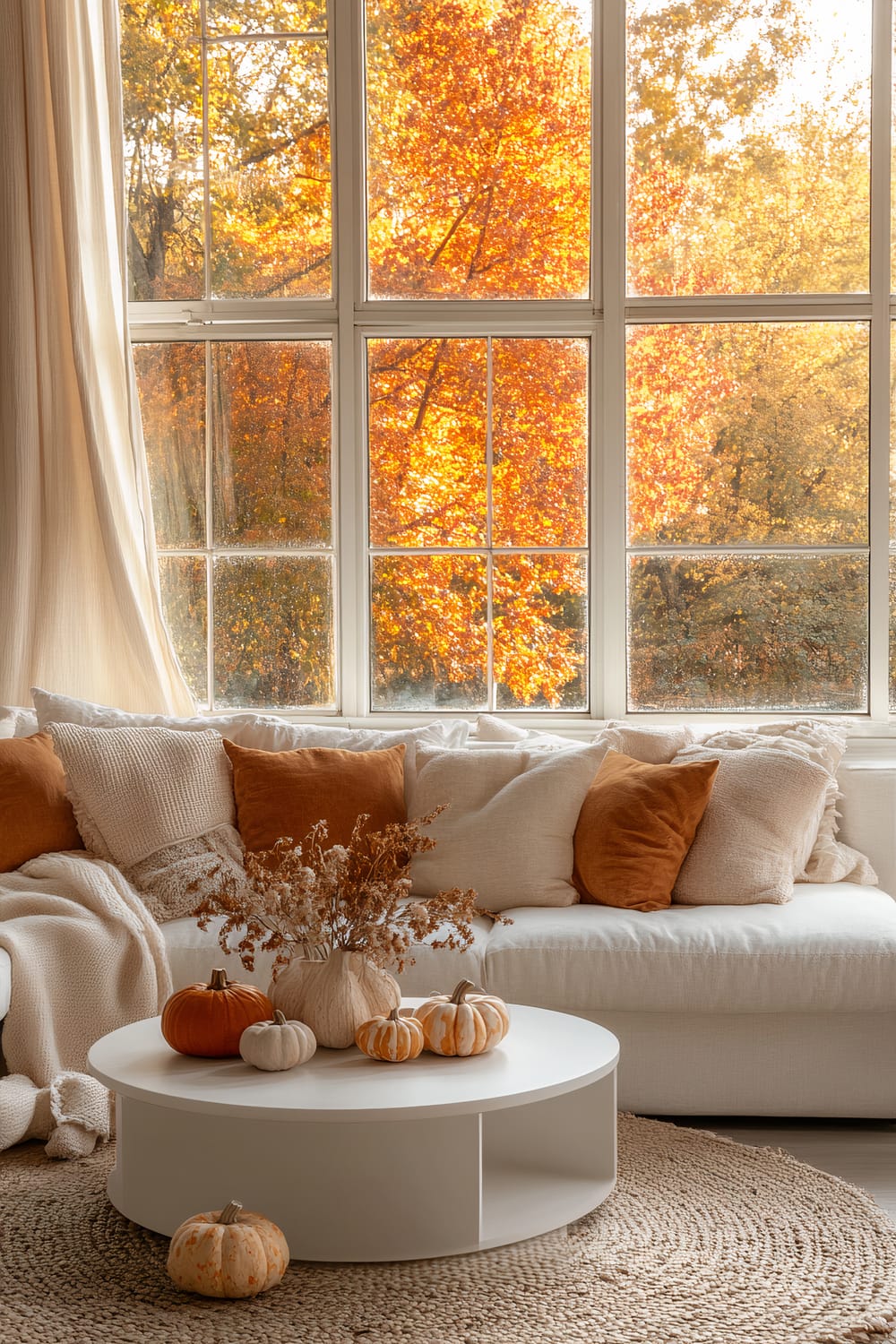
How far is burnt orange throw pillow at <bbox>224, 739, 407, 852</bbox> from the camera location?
3400mm

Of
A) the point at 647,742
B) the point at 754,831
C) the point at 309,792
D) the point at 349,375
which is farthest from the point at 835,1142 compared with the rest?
the point at 349,375

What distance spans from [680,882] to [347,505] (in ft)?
5.72

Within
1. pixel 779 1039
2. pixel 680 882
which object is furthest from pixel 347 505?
pixel 779 1039

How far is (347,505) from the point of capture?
4.30m

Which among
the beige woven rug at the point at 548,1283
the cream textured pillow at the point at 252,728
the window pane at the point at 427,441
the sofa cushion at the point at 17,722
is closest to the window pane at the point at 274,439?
the window pane at the point at 427,441

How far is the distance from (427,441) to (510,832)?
5.07 feet

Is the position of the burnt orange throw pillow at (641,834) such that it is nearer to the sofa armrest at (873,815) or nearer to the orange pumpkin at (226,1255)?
the sofa armrest at (873,815)

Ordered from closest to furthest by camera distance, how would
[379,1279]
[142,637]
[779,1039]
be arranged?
1. [379,1279]
2. [779,1039]
3. [142,637]

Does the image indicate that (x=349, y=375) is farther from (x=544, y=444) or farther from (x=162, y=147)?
(x=162, y=147)

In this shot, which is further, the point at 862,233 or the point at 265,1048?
→ the point at 862,233

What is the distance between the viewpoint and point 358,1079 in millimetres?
2166

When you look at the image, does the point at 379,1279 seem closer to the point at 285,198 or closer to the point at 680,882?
the point at 680,882

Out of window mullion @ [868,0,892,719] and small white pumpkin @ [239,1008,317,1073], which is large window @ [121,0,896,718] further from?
small white pumpkin @ [239,1008,317,1073]

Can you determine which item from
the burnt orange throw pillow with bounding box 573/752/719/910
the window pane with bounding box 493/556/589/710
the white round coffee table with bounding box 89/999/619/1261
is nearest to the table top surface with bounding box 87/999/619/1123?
the white round coffee table with bounding box 89/999/619/1261
